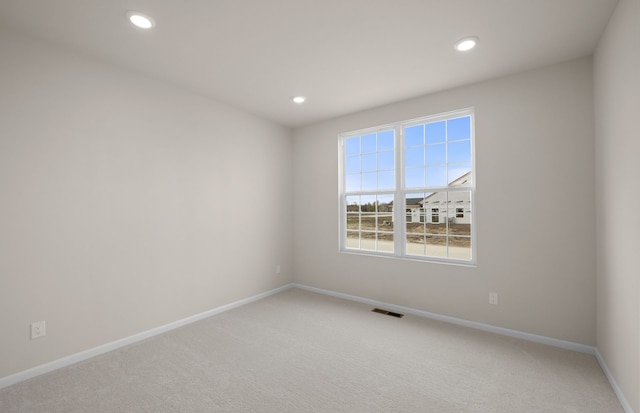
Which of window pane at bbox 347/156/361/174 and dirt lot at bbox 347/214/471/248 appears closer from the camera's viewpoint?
dirt lot at bbox 347/214/471/248

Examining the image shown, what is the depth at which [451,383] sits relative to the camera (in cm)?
207

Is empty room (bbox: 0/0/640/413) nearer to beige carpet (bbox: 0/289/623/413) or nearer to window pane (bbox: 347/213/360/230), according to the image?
beige carpet (bbox: 0/289/623/413)

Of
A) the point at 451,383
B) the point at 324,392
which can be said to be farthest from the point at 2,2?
the point at 451,383

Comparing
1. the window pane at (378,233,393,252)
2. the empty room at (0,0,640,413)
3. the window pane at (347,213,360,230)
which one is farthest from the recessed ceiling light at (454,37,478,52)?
the window pane at (347,213,360,230)

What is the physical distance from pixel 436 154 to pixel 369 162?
3.07 ft

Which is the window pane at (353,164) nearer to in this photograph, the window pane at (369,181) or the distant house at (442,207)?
the window pane at (369,181)

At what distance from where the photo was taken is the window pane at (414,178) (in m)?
3.51

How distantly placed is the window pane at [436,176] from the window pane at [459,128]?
0.37m

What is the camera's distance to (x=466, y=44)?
2312mm

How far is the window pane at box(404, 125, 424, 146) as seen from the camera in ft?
11.5

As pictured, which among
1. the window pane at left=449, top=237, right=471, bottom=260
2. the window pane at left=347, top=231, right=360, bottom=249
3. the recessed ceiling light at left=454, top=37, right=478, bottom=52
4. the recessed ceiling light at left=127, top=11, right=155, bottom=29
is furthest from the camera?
the window pane at left=347, top=231, right=360, bottom=249

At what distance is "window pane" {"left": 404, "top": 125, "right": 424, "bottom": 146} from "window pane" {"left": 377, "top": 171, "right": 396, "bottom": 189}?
0.45 m

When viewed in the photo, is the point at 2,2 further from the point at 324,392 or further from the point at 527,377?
the point at 527,377

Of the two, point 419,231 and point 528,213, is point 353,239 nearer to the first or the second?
point 419,231
